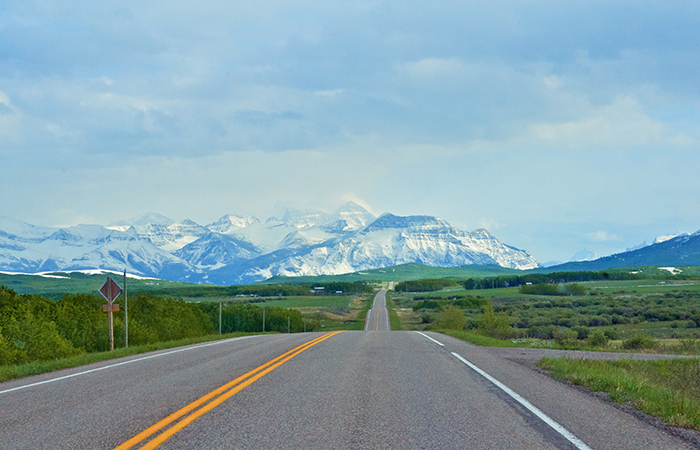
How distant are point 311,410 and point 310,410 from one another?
0.01 meters

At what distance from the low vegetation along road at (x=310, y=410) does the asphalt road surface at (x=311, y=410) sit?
2 cm

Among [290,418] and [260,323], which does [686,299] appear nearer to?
[260,323]

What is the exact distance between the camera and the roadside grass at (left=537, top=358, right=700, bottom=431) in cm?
813

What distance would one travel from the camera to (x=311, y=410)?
A: 792 cm

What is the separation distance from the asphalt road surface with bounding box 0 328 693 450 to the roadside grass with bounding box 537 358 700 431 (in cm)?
58

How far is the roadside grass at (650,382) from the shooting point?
320 inches

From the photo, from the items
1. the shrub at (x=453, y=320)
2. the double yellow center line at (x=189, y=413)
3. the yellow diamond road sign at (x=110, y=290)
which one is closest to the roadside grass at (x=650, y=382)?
the double yellow center line at (x=189, y=413)

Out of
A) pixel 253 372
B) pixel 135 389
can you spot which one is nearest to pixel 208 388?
pixel 135 389

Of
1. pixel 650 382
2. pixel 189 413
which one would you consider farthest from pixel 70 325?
pixel 650 382

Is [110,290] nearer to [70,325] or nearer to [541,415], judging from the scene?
[70,325]


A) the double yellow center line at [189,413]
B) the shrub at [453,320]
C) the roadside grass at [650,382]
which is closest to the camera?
the double yellow center line at [189,413]

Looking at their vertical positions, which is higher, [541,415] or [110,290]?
[110,290]

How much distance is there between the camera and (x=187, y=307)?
69.2m

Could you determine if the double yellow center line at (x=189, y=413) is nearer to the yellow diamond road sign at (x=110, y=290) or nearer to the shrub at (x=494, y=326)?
the yellow diamond road sign at (x=110, y=290)
